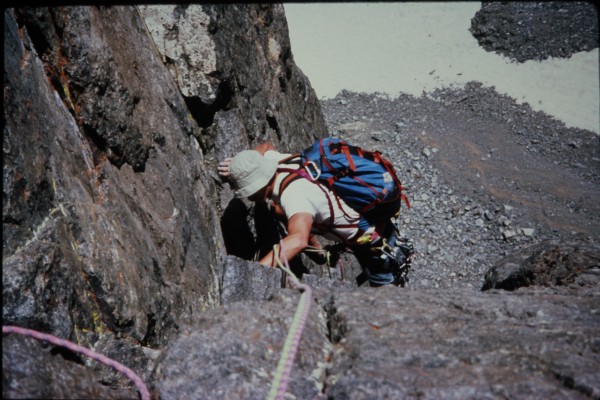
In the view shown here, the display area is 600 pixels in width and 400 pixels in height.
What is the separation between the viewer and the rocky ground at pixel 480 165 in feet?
41.2

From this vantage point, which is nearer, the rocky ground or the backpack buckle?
the backpack buckle

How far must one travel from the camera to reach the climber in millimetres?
5227

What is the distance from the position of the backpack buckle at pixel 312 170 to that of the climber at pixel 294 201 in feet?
0.29

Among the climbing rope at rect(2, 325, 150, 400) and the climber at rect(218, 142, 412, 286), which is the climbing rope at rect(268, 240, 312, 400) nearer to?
the climbing rope at rect(2, 325, 150, 400)

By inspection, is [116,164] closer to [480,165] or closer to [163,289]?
[163,289]

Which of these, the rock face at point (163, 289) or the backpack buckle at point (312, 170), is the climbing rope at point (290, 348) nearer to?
the rock face at point (163, 289)

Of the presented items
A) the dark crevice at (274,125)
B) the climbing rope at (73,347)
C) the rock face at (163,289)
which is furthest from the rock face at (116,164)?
the dark crevice at (274,125)

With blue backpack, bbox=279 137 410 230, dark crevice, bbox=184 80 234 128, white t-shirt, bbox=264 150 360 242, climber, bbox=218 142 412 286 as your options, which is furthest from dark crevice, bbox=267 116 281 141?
blue backpack, bbox=279 137 410 230

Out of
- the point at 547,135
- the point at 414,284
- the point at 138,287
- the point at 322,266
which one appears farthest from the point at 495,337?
the point at 547,135

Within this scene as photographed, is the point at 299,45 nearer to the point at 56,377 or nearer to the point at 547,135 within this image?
the point at 547,135

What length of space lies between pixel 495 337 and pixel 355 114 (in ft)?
54.5

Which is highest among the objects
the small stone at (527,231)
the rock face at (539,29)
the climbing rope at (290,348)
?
the rock face at (539,29)

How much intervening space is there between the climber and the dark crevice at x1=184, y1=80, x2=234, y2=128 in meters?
0.78

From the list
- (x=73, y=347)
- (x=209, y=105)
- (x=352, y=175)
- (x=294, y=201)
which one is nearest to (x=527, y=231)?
(x=352, y=175)
